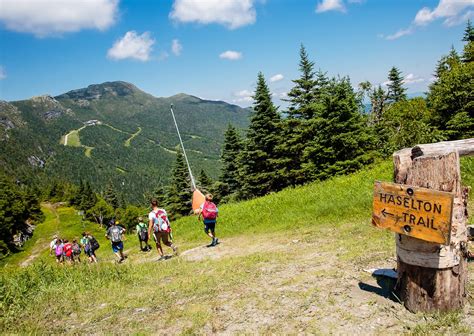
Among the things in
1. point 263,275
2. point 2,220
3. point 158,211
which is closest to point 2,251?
point 2,220

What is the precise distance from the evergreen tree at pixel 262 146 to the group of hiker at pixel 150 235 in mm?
15600

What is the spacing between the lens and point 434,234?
3893mm

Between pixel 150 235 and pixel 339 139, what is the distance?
15.9 meters

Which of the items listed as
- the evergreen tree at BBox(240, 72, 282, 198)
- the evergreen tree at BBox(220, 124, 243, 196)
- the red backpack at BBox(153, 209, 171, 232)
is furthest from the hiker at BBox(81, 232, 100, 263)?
the evergreen tree at BBox(220, 124, 243, 196)

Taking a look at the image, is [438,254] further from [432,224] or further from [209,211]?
[209,211]

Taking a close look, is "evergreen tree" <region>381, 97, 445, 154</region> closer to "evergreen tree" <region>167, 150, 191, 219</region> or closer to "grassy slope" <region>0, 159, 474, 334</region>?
"grassy slope" <region>0, 159, 474, 334</region>

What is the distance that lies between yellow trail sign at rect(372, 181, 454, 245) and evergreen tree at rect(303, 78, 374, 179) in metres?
20.5

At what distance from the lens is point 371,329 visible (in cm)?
423

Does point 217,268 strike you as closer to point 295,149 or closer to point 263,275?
point 263,275

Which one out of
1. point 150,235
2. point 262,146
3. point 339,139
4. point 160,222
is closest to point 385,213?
point 160,222

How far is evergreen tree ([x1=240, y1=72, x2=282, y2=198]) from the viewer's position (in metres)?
30.5

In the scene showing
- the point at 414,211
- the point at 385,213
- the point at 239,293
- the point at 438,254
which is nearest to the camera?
the point at 438,254

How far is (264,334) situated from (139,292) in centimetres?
390

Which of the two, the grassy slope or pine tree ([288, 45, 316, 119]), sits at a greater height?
pine tree ([288, 45, 316, 119])
